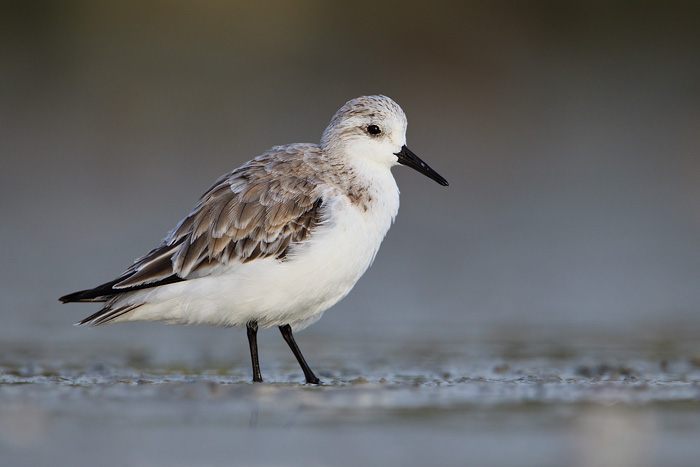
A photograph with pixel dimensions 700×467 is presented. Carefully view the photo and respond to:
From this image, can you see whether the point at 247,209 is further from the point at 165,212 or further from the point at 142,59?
the point at 142,59

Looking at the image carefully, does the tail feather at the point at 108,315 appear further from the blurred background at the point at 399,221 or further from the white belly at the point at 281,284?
the blurred background at the point at 399,221

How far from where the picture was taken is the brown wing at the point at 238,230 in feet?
22.2

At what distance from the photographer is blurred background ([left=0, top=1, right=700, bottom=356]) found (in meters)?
12.5

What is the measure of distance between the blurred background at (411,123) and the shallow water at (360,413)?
157 inches

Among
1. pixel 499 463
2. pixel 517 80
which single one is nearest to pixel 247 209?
pixel 499 463

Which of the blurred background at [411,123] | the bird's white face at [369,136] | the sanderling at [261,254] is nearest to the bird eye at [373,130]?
the bird's white face at [369,136]

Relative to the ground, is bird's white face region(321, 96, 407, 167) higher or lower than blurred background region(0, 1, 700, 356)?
lower

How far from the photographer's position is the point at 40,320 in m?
9.55

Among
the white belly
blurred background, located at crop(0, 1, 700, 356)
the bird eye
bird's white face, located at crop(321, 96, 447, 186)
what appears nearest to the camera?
the white belly

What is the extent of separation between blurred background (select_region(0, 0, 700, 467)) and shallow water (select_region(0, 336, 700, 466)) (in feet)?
0.08

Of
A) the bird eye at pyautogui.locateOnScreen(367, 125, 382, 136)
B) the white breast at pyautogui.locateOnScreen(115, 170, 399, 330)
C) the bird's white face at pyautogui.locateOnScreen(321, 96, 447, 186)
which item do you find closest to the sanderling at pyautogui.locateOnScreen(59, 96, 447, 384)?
the white breast at pyautogui.locateOnScreen(115, 170, 399, 330)

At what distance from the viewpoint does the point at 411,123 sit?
1605 cm

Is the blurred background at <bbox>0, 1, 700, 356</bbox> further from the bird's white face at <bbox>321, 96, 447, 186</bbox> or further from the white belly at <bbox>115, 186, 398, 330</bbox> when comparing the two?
the white belly at <bbox>115, 186, 398, 330</bbox>

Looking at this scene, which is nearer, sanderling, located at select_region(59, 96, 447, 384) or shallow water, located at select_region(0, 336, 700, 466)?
shallow water, located at select_region(0, 336, 700, 466)
